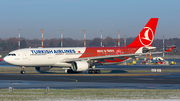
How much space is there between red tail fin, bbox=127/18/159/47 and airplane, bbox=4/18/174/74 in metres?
1.29

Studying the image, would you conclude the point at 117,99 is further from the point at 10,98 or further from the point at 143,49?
the point at 143,49

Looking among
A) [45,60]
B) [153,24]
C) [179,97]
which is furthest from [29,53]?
[179,97]

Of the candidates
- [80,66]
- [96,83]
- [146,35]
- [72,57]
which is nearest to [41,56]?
[72,57]

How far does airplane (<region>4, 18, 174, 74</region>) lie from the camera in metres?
45.2

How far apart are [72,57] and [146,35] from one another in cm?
1439

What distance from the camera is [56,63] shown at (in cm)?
4675

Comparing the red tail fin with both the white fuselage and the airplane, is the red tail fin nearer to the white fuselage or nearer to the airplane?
the airplane

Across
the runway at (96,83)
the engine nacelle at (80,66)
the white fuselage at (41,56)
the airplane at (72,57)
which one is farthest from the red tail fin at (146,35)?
the runway at (96,83)

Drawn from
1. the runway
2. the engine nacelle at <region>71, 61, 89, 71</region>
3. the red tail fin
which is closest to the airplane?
the engine nacelle at <region>71, 61, 89, 71</region>

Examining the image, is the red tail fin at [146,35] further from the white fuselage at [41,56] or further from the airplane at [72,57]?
the white fuselage at [41,56]

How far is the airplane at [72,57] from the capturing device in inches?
1779

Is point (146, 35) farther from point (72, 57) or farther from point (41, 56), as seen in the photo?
point (41, 56)

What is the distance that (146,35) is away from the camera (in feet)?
171

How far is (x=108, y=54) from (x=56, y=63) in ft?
28.9
